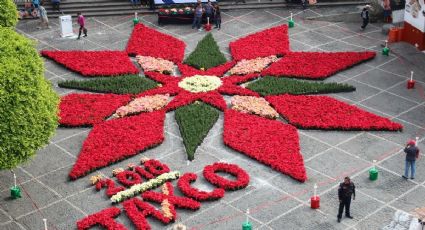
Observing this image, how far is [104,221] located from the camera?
2834cm

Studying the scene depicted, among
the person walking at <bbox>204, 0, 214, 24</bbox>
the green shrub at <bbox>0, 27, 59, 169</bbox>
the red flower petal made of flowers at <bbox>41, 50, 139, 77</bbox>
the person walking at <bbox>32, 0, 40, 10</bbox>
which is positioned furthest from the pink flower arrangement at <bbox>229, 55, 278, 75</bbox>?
the person walking at <bbox>32, 0, 40, 10</bbox>

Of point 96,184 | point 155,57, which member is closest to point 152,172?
point 96,184

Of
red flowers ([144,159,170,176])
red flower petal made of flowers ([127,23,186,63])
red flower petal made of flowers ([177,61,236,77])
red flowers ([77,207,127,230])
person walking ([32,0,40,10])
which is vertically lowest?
red flowers ([77,207,127,230])

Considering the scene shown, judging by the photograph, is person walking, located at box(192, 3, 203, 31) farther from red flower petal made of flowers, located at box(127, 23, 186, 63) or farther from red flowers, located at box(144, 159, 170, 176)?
red flowers, located at box(144, 159, 170, 176)

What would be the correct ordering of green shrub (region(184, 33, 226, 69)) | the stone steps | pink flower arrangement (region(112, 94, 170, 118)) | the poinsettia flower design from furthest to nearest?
the stone steps, green shrub (region(184, 33, 226, 69)), pink flower arrangement (region(112, 94, 170, 118)), the poinsettia flower design

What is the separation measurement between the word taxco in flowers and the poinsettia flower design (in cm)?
152

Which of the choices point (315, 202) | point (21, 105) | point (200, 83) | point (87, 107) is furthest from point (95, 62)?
point (315, 202)

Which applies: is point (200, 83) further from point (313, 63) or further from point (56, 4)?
point (56, 4)

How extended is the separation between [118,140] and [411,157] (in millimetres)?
13399

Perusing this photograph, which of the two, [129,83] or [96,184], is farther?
[129,83]

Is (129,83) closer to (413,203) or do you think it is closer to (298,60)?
(298,60)

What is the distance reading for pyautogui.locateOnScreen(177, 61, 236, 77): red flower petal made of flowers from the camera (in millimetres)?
41125

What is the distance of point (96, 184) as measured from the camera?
31.2 meters

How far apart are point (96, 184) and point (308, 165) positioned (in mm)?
9394
